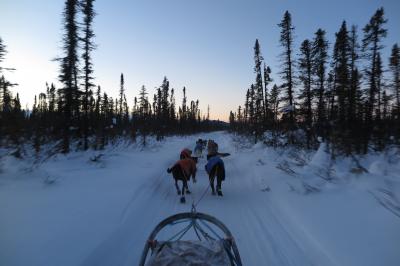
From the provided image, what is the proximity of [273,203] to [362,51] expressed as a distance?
68.9 feet

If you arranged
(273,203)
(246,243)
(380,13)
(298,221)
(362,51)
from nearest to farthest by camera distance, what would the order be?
(246,243) < (298,221) < (273,203) < (380,13) < (362,51)

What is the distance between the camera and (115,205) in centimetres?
683

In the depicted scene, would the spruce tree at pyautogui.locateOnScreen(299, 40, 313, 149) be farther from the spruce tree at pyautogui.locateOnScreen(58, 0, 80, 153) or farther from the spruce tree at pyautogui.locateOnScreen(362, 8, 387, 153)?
the spruce tree at pyautogui.locateOnScreen(58, 0, 80, 153)

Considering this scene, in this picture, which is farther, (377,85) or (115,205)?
(377,85)

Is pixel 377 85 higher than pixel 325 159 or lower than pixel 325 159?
higher

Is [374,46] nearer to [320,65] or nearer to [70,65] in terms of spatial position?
[320,65]

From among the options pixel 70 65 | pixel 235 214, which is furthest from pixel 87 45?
pixel 235 214

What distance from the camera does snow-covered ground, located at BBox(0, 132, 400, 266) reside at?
4312 millimetres

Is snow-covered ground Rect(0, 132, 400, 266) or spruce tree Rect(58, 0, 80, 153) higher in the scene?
spruce tree Rect(58, 0, 80, 153)

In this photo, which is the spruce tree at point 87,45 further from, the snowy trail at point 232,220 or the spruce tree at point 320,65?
the spruce tree at point 320,65

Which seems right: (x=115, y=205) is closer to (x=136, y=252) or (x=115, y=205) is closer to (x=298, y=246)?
(x=136, y=252)

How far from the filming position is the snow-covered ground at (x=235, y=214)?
14.1 ft

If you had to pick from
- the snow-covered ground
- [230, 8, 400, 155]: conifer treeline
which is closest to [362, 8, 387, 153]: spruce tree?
[230, 8, 400, 155]: conifer treeline

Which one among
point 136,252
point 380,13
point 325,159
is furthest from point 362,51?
point 136,252
